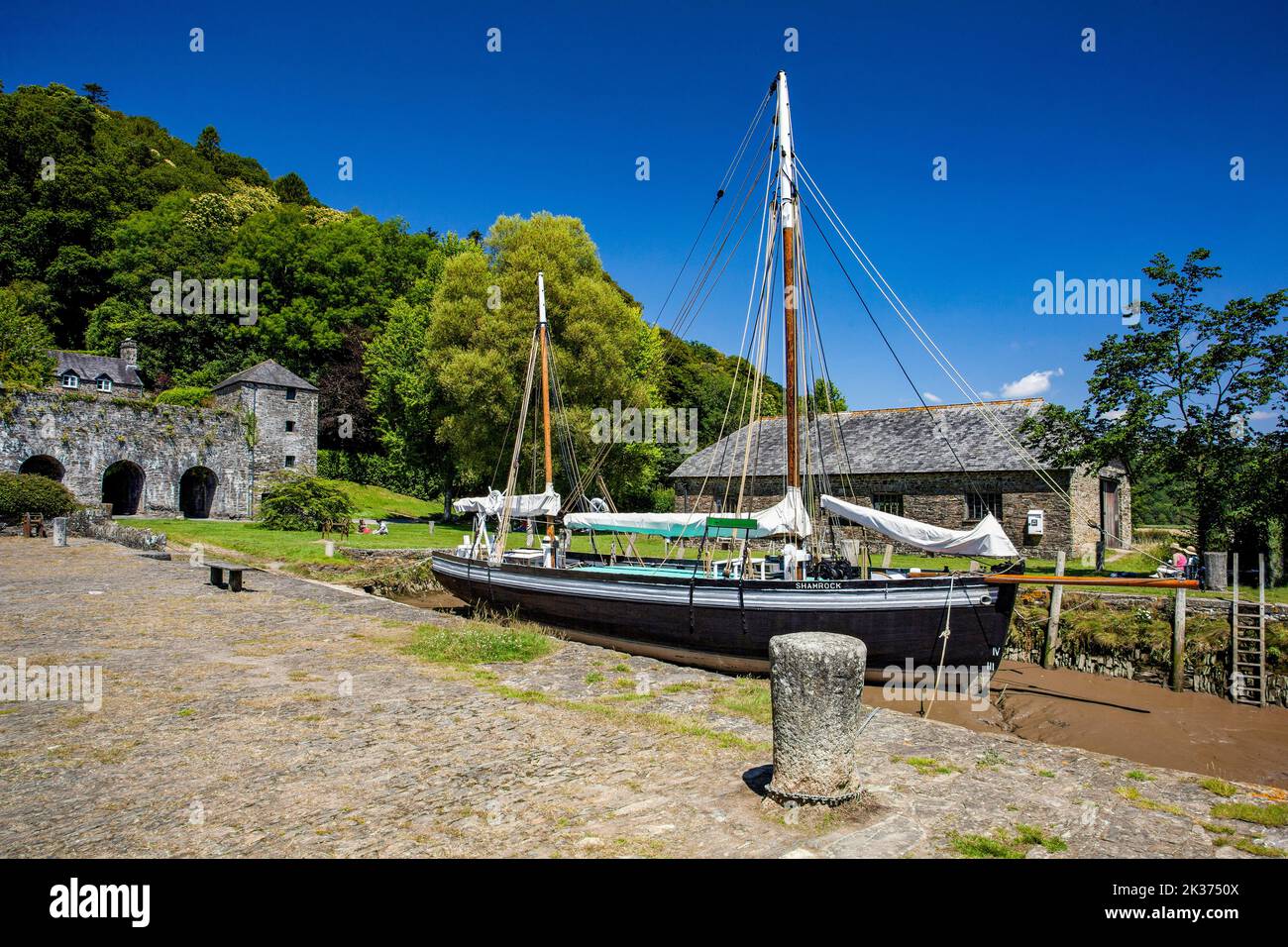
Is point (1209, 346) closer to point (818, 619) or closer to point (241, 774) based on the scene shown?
point (818, 619)

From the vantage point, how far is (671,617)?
14.2 meters

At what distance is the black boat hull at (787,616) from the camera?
12.5 meters

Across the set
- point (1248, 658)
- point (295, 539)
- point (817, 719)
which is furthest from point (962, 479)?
point (295, 539)

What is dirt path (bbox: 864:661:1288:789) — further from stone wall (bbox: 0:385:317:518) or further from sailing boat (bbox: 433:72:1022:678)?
stone wall (bbox: 0:385:317:518)

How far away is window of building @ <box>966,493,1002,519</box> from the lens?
28812mm

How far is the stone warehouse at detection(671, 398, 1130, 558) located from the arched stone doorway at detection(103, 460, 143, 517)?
97.7ft

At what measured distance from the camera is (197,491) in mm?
40844

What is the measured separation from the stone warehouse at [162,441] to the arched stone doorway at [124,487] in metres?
0.06

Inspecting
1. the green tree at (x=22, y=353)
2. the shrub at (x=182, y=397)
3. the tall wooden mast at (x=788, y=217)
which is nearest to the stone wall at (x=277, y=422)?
the shrub at (x=182, y=397)

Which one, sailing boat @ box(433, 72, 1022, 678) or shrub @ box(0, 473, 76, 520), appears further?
shrub @ box(0, 473, 76, 520)

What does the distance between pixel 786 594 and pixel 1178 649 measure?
27.2 ft

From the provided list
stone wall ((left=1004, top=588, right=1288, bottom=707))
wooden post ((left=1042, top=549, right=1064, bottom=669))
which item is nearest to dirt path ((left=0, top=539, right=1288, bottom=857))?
stone wall ((left=1004, top=588, right=1288, bottom=707))
